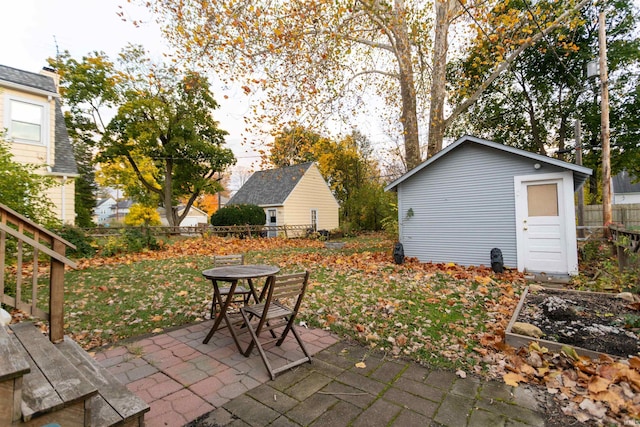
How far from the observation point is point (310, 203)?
926 inches

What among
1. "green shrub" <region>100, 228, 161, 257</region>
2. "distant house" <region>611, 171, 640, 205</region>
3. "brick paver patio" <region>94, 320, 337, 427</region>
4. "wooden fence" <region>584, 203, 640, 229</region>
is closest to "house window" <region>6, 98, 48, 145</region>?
"green shrub" <region>100, 228, 161, 257</region>

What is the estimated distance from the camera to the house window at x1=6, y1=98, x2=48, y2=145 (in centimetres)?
1066

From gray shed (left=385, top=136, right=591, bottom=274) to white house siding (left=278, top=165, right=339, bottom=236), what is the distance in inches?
486

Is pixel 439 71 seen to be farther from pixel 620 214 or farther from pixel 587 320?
pixel 620 214

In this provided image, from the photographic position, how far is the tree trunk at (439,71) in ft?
34.4

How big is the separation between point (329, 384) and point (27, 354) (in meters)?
2.59

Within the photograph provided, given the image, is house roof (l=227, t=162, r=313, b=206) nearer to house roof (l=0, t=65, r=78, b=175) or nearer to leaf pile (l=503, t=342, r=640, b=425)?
house roof (l=0, t=65, r=78, b=175)

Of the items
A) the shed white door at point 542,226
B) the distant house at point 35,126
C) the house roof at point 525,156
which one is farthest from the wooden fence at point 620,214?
the distant house at point 35,126

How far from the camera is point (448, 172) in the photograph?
9.40 metres

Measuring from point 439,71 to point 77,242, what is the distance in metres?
14.1

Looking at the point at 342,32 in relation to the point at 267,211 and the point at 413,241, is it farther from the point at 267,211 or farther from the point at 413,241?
the point at 267,211

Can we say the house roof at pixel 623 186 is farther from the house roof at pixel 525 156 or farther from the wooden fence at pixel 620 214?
the house roof at pixel 525 156

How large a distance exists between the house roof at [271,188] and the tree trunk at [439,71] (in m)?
11.6

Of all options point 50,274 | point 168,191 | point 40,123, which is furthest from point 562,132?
point 168,191
